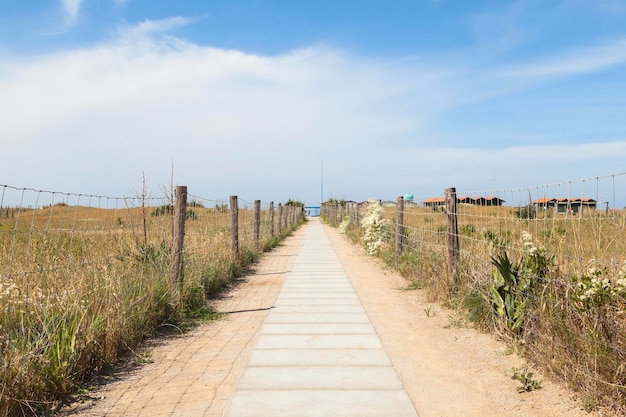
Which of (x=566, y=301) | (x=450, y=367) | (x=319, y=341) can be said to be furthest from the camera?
(x=319, y=341)

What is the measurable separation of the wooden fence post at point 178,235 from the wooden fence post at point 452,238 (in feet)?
14.0

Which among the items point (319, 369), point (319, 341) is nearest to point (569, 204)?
point (319, 369)

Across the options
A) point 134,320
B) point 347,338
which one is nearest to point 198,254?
point 134,320

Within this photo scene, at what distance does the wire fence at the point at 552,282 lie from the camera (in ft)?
13.5

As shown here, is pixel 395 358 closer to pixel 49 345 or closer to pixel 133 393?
pixel 133 393

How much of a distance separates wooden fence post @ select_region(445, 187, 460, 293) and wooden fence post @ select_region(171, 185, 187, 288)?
4.26 m

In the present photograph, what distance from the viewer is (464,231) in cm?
877

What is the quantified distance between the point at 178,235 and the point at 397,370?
440 centimetres

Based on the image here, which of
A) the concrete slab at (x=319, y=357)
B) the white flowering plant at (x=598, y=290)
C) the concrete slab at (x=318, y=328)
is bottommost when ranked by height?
the concrete slab at (x=319, y=357)

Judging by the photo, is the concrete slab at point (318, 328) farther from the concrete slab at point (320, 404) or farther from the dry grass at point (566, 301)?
the concrete slab at point (320, 404)

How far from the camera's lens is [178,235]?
809 centimetres

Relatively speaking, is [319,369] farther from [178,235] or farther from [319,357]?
[178,235]

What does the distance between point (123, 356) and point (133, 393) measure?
3.74 feet

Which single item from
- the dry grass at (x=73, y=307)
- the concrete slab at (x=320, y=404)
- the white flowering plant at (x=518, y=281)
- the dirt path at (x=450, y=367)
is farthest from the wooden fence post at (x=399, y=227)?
the concrete slab at (x=320, y=404)
